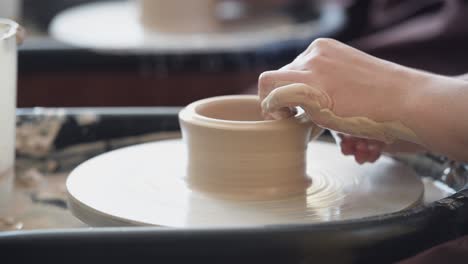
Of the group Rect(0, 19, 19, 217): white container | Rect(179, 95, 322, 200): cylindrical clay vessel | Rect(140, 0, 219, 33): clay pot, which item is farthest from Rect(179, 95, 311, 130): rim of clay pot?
Rect(140, 0, 219, 33): clay pot

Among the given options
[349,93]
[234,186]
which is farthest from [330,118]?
[234,186]

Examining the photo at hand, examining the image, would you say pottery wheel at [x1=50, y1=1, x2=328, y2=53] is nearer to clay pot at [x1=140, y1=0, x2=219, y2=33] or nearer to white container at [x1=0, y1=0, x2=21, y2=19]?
clay pot at [x1=140, y1=0, x2=219, y2=33]

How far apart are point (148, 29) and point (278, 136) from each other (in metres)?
1.39

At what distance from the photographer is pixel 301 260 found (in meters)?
0.84

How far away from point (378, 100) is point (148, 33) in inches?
56.7

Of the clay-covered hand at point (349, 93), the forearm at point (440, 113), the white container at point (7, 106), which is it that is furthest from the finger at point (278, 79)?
the white container at point (7, 106)

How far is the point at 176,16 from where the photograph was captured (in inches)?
94.7

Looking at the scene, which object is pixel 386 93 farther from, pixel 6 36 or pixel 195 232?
pixel 6 36

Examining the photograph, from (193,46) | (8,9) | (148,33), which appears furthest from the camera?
(8,9)

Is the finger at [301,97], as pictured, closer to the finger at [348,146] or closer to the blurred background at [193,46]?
the finger at [348,146]

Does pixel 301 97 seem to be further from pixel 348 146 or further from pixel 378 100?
pixel 348 146

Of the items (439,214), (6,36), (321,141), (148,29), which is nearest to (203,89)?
(148,29)

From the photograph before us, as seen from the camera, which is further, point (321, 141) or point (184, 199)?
point (321, 141)

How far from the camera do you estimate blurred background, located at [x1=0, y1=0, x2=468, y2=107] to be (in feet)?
6.86
